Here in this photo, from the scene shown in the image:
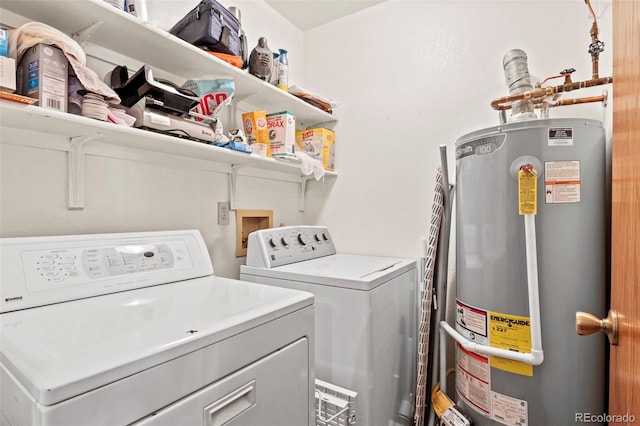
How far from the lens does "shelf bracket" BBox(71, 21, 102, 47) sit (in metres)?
1.12

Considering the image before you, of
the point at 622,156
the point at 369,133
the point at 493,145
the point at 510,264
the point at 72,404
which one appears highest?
the point at 369,133

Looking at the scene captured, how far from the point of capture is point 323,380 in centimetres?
144

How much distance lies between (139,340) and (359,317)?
0.85 meters

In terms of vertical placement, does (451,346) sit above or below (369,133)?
below

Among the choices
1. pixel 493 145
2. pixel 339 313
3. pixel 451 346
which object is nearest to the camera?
pixel 493 145

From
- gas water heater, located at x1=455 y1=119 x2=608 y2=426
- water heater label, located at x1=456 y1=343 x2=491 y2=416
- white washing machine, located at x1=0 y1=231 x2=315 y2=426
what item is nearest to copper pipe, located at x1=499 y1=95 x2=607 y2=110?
gas water heater, located at x1=455 y1=119 x2=608 y2=426

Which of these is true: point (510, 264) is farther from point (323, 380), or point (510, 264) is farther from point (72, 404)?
point (72, 404)

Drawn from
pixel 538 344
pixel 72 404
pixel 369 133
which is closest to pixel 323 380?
pixel 538 344

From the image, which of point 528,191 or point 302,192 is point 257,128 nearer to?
point 302,192

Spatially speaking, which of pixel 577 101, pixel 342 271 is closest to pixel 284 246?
pixel 342 271

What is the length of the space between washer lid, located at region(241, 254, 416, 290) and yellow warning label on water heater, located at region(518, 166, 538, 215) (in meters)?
0.62

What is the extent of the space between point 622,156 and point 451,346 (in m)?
1.41

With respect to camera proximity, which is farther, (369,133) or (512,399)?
(369,133)

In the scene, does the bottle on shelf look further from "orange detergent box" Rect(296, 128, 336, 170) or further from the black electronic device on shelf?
the black electronic device on shelf
